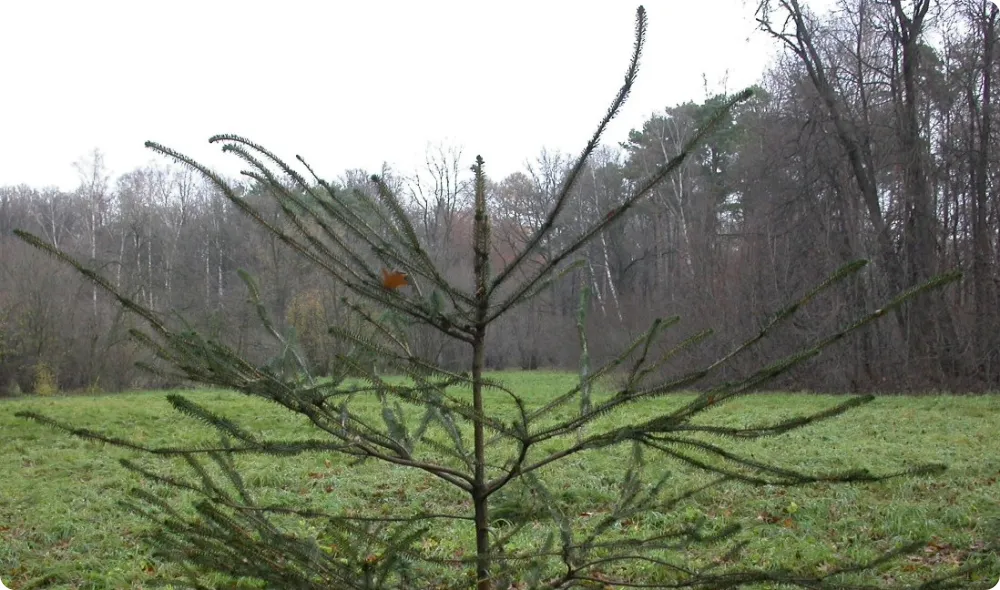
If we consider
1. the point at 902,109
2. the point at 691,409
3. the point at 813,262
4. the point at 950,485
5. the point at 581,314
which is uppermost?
the point at 902,109

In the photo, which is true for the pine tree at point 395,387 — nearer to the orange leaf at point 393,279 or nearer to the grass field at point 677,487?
the orange leaf at point 393,279

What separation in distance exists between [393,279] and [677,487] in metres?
5.70

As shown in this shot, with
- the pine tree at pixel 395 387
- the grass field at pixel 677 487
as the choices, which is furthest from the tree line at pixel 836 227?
the pine tree at pixel 395 387

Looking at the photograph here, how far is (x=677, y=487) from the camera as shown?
7145mm

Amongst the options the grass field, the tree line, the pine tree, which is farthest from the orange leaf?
the tree line

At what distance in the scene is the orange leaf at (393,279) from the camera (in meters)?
2.08

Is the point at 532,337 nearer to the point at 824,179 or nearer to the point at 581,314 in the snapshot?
the point at 581,314

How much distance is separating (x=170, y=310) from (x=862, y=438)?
9485mm

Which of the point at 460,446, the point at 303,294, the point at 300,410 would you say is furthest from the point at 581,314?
the point at 303,294

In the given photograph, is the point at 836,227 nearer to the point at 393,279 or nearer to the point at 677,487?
the point at 677,487

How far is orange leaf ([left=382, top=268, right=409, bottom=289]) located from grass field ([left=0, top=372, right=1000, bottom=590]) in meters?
2.01

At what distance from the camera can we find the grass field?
17.9ft

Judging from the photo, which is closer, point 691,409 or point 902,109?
point 691,409

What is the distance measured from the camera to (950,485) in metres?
7.12
